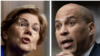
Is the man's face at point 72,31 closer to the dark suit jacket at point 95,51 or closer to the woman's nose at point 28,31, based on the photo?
the dark suit jacket at point 95,51

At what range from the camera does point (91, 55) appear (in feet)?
4.03

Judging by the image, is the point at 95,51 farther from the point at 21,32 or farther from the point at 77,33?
the point at 21,32

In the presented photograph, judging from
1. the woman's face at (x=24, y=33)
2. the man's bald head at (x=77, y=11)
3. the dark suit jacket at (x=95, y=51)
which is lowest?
the dark suit jacket at (x=95, y=51)

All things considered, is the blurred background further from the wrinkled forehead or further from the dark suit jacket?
the dark suit jacket

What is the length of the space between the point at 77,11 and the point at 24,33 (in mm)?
582

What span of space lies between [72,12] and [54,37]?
1.04 feet

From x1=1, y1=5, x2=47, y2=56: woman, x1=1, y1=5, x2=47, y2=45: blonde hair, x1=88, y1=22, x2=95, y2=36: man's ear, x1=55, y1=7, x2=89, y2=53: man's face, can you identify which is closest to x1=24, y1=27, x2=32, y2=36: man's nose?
x1=1, y1=5, x2=47, y2=56: woman

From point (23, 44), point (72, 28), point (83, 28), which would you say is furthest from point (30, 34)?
point (83, 28)

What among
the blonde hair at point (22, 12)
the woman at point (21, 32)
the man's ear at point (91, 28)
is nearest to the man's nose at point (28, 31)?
the woman at point (21, 32)

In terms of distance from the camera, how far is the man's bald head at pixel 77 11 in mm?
1260

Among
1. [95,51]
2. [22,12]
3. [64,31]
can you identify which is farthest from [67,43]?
[22,12]

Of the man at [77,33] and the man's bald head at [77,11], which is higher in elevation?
the man's bald head at [77,11]

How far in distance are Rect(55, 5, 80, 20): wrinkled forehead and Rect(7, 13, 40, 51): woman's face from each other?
0.27m

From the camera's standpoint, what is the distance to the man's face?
1252mm
